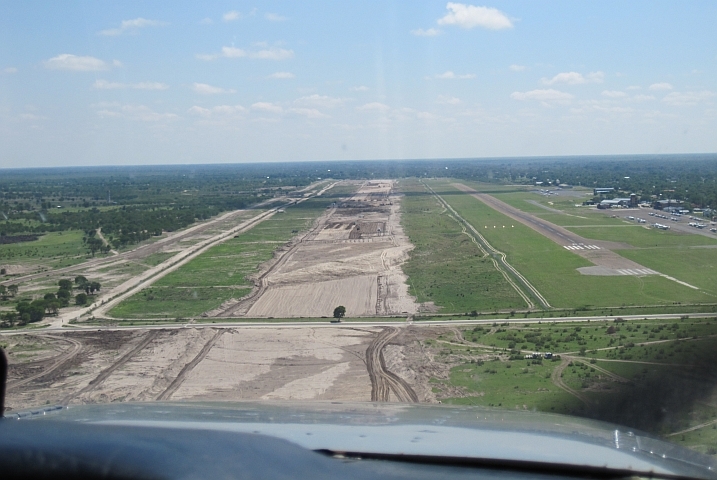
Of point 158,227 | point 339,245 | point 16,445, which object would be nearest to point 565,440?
point 16,445

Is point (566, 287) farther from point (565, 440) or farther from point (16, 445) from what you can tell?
point (16, 445)

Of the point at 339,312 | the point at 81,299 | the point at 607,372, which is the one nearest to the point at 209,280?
the point at 81,299

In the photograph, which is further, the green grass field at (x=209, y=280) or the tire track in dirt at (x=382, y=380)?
the green grass field at (x=209, y=280)

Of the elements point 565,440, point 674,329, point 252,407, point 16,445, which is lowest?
point 674,329

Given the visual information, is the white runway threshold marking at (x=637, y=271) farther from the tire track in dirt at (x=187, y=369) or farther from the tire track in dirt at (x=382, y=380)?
the tire track in dirt at (x=187, y=369)

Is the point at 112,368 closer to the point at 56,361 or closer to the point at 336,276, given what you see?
the point at 56,361

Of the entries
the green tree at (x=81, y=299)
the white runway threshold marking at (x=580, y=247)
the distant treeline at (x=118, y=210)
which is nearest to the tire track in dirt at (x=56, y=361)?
the green tree at (x=81, y=299)
